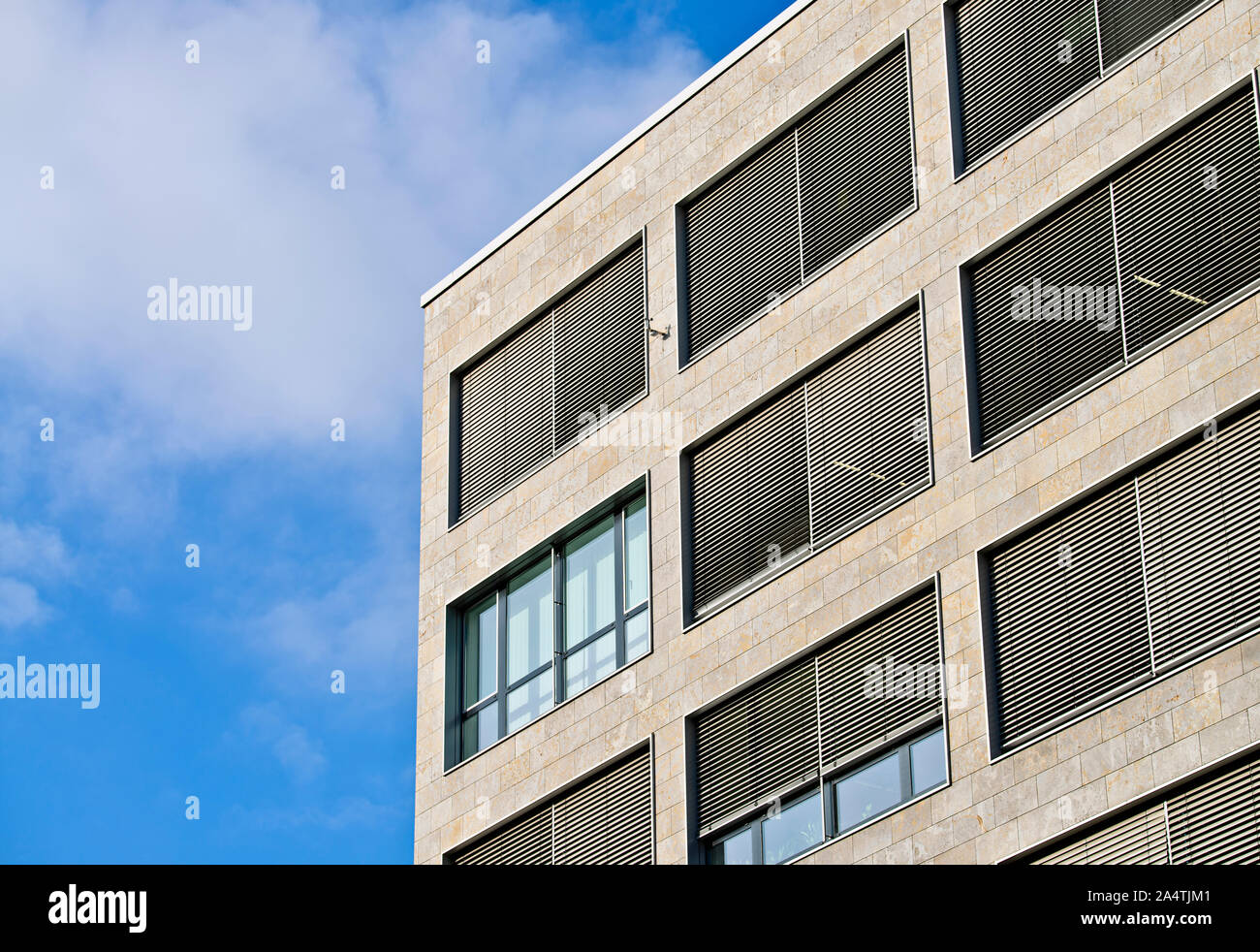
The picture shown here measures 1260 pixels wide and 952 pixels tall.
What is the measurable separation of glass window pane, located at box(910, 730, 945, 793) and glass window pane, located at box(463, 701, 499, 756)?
10.9 meters

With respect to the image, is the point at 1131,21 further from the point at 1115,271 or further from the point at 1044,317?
the point at 1044,317

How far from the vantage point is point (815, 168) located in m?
37.8

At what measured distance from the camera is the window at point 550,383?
4084cm

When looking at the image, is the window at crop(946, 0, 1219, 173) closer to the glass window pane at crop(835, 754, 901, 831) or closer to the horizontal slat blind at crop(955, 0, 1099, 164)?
the horizontal slat blind at crop(955, 0, 1099, 164)

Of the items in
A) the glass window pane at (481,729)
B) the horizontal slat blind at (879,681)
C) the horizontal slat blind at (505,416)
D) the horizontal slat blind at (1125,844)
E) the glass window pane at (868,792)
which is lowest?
the horizontal slat blind at (1125,844)

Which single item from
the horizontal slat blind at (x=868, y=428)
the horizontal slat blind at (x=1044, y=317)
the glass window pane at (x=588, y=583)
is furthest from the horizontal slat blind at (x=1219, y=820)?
the glass window pane at (x=588, y=583)

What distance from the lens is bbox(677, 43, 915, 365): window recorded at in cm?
3656

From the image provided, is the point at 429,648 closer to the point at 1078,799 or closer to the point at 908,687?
the point at 908,687

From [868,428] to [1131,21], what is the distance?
7179 mm

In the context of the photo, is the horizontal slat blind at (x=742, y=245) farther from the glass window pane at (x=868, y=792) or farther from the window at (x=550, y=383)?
the glass window pane at (x=868, y=792)

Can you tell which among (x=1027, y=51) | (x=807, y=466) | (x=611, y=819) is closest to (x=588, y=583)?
(x=611, y=819)

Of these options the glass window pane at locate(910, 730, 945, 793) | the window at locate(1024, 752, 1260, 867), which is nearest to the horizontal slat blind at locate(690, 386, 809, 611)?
the glass window pane at locate(910, 730, 945, 793)

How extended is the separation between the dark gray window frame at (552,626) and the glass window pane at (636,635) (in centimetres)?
7
